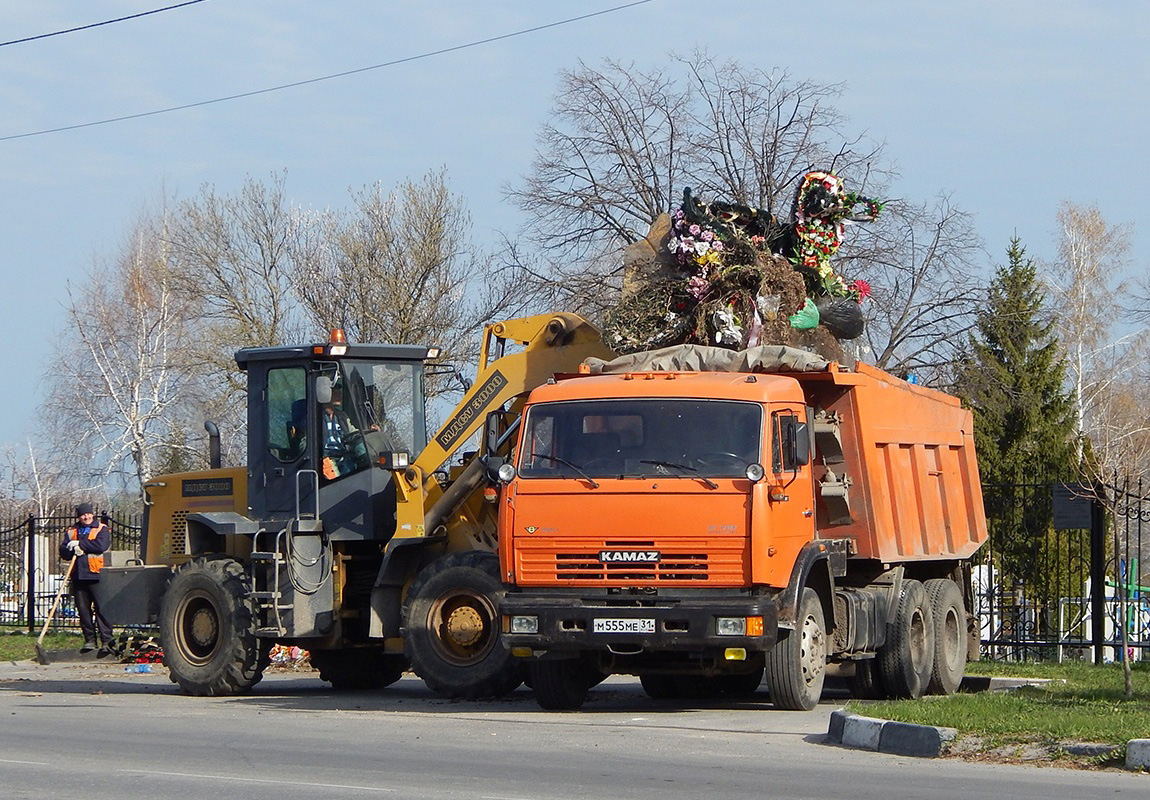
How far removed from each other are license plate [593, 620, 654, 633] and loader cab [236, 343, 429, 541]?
4267 millimetres

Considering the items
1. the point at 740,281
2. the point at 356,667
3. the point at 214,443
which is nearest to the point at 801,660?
the point at 740,281

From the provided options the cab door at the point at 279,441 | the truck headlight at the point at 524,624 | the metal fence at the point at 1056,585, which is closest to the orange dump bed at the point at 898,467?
the metal fence at the point at 1056,585

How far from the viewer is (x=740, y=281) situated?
14.4 m

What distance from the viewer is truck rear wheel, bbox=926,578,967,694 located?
15.7m

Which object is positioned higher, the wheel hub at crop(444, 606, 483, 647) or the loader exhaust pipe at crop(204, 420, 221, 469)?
the loader exhaust pipe at crop(204, 420, 221, 469)

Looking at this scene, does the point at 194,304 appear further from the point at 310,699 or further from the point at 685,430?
the point at 685,430

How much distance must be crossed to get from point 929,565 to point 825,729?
466cm

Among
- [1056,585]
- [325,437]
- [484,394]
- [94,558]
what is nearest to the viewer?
[484,394]

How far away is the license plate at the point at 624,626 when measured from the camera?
39.6ft

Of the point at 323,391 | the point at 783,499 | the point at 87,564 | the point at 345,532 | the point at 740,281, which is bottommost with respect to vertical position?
the point at 87,564

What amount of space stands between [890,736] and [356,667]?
7707 mm

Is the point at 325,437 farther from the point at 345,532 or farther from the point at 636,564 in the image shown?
the point at 636,564

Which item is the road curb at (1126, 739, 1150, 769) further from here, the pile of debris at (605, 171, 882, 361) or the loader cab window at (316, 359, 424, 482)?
the loader cab window at (316, 359, 424, 482)

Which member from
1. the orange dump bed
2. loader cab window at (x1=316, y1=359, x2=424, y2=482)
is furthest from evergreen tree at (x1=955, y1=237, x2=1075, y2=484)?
loader cab window at (x1=316, y1=359, x2=424, y2=482)
